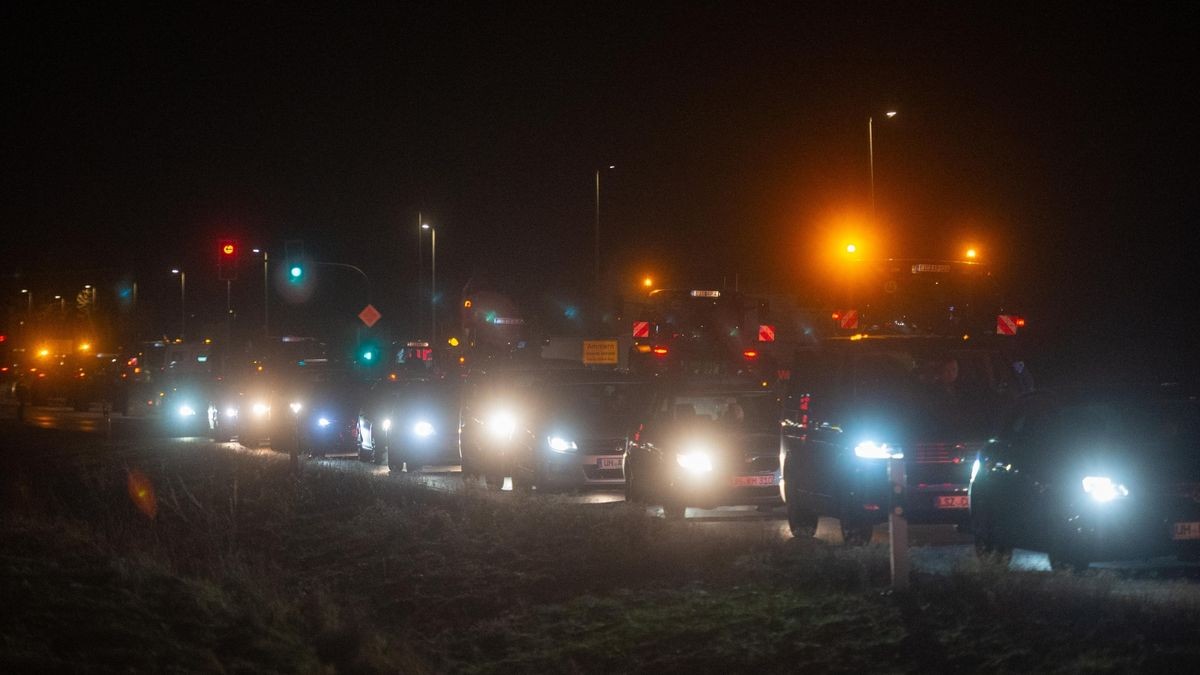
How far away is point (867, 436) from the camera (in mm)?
14234

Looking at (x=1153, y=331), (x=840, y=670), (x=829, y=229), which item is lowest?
(x=840, y=670)

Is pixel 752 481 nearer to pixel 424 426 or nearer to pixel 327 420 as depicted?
pixel 424 426

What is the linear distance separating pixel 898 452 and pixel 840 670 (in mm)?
5128

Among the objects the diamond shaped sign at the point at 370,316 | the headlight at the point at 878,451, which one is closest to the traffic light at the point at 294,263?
the diamond shaped sign at the point at 370,316

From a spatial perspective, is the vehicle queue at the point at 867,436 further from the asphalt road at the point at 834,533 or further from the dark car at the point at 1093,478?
the asphalt road at the point at 834,533

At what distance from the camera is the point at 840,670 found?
9.20 metres

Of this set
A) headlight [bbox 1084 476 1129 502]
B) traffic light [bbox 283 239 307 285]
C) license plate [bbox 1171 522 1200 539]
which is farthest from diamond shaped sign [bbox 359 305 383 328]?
license plate [bbox 1171 522 1200 539]

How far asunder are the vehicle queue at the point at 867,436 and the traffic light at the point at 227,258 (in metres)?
3.53

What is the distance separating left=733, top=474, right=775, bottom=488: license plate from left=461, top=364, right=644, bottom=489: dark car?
3.63m

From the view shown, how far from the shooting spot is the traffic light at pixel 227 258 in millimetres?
30312

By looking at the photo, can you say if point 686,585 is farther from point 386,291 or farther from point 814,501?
point 386,291

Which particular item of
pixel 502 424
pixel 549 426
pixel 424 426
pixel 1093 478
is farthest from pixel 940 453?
pixel 424 426

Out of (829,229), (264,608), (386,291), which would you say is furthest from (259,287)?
A: (264,608)

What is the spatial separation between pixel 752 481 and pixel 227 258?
16159 millimetres
